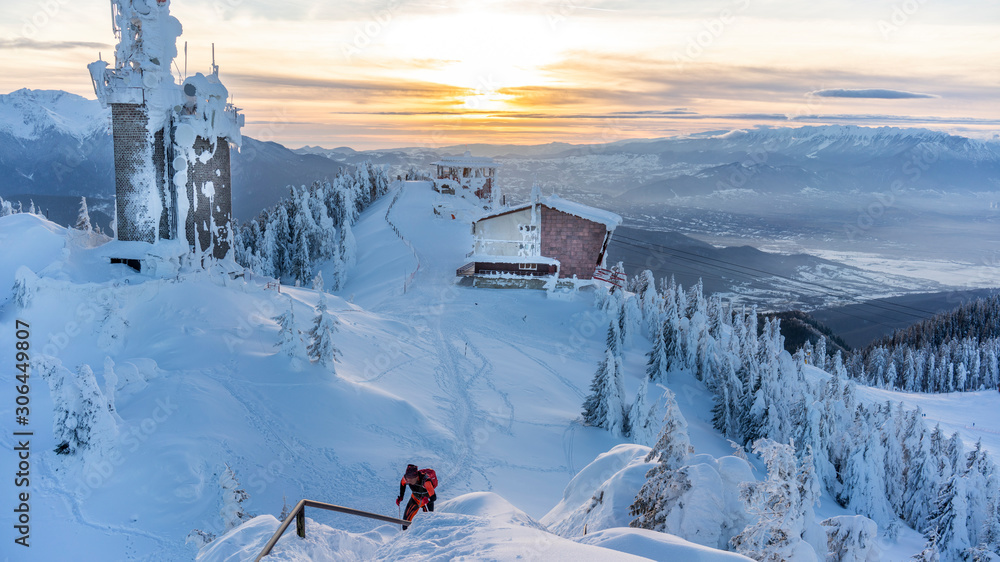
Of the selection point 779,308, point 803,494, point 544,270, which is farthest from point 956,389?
point 779,308

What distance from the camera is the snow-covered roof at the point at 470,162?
62719 mm

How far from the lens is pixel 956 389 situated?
8369 cm

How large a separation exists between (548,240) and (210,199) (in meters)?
19.0

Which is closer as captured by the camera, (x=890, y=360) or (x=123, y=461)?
(x=123, y=461)

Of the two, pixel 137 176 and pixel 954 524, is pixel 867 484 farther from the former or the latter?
pixel 137 176

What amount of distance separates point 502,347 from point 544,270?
10503 mm

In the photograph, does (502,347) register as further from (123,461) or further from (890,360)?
(890,360)

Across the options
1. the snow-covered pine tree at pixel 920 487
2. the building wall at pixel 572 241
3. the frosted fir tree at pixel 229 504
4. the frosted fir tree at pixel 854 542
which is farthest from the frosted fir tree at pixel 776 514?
the snow-covered pine tree at pixel 920 487

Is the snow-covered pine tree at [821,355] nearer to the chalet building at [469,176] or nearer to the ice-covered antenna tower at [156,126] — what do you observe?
the chalet building at [469,176]

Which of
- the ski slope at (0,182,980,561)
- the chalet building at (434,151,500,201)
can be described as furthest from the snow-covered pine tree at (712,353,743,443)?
the chalet building at (434,151,500,201)

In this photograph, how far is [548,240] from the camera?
A: 115ft

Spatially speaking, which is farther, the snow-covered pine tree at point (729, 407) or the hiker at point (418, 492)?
the snow-covered pine tree at point (729, 407)

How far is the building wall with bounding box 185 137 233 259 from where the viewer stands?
22359 mm

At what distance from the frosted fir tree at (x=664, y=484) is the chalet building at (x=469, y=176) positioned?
183 ft
